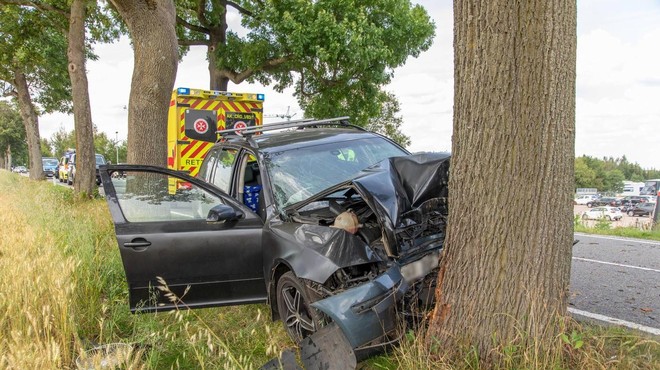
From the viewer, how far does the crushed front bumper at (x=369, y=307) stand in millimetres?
2752

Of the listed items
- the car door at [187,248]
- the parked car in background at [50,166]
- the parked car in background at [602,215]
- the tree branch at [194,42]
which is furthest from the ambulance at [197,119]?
the parked car in background at [50,166]

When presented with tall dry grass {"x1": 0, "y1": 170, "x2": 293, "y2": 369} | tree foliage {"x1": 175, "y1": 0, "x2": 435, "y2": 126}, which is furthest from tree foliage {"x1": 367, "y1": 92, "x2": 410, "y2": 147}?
tall dry grass {"x1": 0, "y1": 170, "x2": 293, "y2": 369}

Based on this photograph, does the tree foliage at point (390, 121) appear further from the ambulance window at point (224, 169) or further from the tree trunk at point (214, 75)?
the ambulance window at point (224, 169)

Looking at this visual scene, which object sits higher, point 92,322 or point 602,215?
point 92,322

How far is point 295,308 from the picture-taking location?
3547 mm

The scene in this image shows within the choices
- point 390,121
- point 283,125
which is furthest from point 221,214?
point 390,121

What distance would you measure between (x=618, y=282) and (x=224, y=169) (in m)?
4.68

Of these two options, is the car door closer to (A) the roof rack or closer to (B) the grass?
(B) the grass

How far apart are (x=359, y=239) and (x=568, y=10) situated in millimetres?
1853

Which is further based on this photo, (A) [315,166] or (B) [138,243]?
(A) [315,166]

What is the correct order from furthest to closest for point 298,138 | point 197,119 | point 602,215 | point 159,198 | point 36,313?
point 602,215, point 197,119, point 298,138, point 159,198, point 36,313

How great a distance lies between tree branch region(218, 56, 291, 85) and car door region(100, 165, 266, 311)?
423 inches

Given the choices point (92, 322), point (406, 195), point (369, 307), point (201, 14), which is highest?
point (201, 14)

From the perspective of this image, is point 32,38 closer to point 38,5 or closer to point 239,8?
point 38,5
